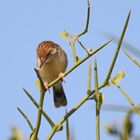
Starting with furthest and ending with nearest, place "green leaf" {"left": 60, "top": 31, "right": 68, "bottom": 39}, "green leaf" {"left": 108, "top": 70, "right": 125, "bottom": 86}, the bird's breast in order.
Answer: the bird's breast
"green leaf" {"left": 60, "top": 31, "right": 68, "bottom": 39}
"green leaf" {"left": 108, "top": 70, "right": 125, "bottom": 86}

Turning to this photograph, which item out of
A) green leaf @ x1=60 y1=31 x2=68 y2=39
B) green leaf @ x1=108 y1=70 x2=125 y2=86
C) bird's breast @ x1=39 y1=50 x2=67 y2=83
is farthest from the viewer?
bird's breast @ x1=39 y1=50 x2=67 y2=83

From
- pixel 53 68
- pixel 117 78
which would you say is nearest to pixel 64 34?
pixel 117 78

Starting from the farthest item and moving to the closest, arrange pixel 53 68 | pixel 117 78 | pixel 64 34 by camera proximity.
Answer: pixel 53 68
pixel 64 34
pixel 117 78

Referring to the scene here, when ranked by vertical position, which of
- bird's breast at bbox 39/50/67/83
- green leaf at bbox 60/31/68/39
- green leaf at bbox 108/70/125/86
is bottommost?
green leaf at bbox 108/70/125/86

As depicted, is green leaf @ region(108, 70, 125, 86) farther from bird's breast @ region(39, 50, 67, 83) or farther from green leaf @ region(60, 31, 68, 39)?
bird's breast @ region(39, 50, 67, 83)

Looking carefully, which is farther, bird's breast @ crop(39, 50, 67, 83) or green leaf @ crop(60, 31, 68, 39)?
bird's breast @ crop(39, 50, 67, 83)

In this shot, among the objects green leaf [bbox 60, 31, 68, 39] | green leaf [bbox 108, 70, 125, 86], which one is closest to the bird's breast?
green leaf [bbox 60, 31, 68, 39]

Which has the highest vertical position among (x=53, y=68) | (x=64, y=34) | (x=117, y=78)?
(x=53, y=68)

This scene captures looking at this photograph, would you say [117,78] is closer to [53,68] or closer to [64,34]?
[64,34]

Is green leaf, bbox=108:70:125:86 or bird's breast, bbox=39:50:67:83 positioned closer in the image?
green leaf, bbox=108:70:125:86

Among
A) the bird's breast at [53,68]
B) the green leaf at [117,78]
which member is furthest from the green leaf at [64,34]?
the bird's breast at [53,68]

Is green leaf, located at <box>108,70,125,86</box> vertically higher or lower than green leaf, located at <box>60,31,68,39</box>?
lower

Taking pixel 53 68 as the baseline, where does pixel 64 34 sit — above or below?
below

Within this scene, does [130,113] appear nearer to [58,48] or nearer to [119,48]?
[119,48]
